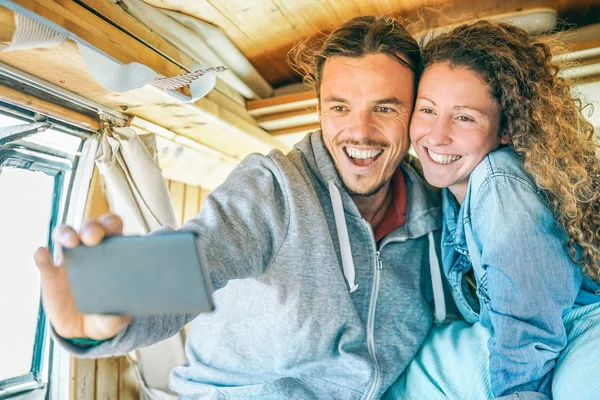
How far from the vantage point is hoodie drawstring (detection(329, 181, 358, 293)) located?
147cm

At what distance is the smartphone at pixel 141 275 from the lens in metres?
0.70

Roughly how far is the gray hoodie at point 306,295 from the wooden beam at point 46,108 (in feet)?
2.58

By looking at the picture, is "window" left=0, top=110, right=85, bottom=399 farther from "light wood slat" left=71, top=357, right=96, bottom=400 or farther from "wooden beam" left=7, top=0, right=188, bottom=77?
"wooden beam" left=7, top=0, right=188, bottom=77

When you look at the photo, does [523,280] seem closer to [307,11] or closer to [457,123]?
[457,123]

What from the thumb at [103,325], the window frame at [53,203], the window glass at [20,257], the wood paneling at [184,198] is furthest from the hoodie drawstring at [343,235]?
the wood paneling at [184,198]

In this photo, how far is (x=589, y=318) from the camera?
50.9 inches

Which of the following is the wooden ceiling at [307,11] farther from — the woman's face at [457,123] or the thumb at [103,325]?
the thumb at [103,325]

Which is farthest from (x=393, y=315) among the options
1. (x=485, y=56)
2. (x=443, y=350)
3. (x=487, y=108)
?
(x=485, y=56)

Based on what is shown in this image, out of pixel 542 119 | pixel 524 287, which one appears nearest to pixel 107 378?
Result: pixel 524 287

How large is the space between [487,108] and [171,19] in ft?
3.86

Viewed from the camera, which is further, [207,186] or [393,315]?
[207,186]

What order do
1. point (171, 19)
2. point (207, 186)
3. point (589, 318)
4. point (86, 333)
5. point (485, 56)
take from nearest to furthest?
1. point (86, 333)
2. point (589, 318)
3. point (485, 56)
4. point (171, 19)
5. point (207, 186)

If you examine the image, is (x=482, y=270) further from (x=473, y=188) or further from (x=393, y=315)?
(x=393, y=315)

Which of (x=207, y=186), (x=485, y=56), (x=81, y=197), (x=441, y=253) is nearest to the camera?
(x=485, y=56)
